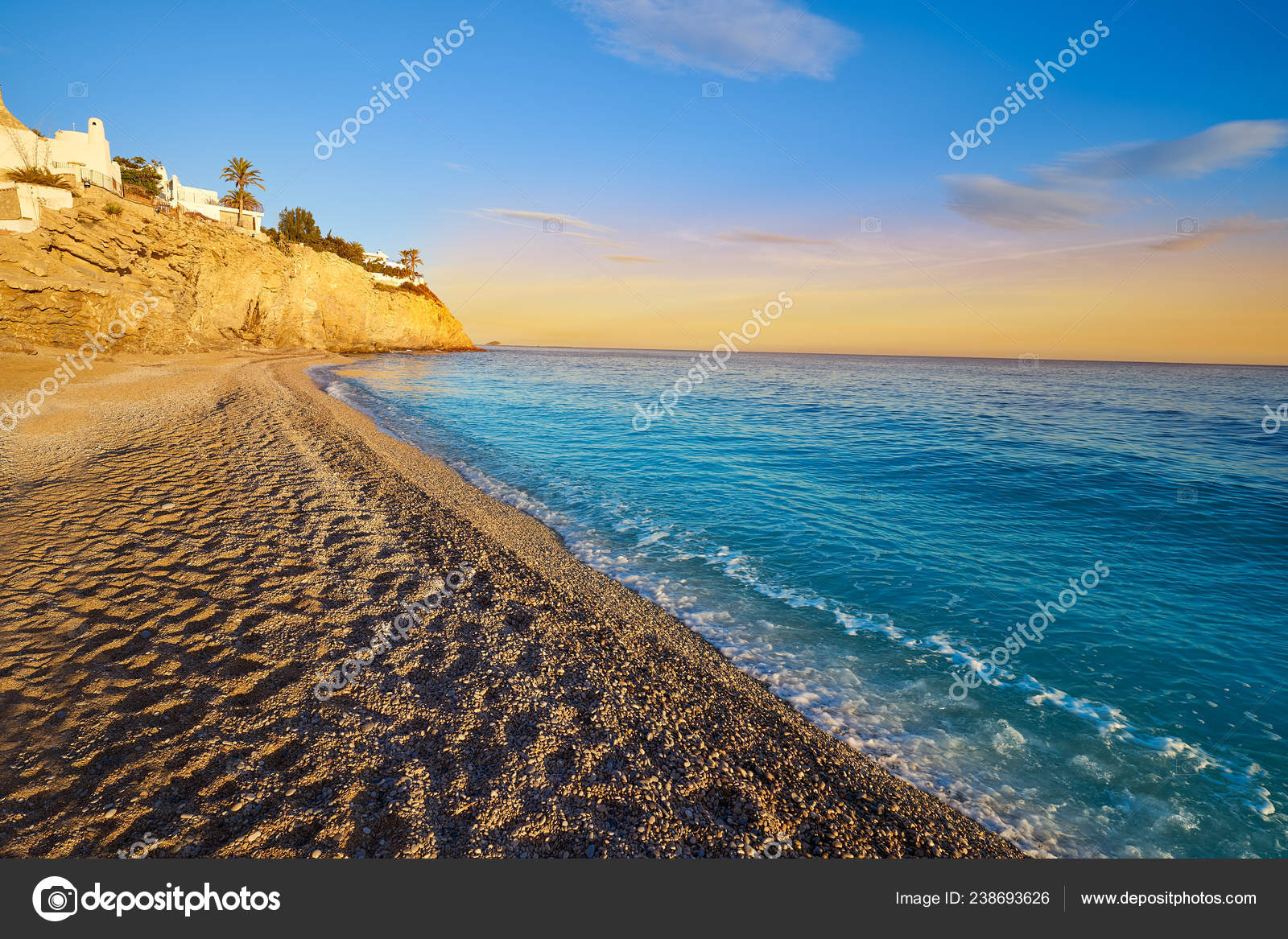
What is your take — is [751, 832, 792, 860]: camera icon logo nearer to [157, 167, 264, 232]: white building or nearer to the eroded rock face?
the eroded rock face

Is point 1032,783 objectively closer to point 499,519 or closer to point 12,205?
point 499,519

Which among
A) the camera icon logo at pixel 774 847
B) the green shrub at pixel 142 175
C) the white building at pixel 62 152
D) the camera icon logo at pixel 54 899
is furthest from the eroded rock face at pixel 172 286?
the camera icon logo at pixel 774 847

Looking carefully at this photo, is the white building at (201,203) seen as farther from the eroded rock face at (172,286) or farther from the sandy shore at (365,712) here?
the sandy shore at (365,712)

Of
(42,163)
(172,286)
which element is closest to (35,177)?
(42,163)

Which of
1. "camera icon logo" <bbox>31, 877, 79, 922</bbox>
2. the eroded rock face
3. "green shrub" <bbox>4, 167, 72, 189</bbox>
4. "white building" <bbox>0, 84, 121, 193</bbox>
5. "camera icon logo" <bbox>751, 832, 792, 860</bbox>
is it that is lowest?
"camera icon logo" <bbox>751, 832, 792, 860</bbox>

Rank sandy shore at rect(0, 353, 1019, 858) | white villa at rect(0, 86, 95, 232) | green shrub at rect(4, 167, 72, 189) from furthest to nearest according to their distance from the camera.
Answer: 1. green shrub at rect(4, 167, 72, 189)
2. white villa at rect(0, 86, 95, 232)
3. sandy shore at rect(0, 353, 1019, 858)

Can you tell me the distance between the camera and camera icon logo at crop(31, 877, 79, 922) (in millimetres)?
3025

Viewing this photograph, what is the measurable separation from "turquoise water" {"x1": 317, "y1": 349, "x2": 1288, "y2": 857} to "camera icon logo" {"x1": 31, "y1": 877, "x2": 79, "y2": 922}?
6.59m

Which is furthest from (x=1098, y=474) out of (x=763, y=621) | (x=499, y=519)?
(x=499, y=519)

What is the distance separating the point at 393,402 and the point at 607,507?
73.8 feet

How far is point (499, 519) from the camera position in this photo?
→ 1212 cm

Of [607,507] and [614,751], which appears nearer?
[614,751]

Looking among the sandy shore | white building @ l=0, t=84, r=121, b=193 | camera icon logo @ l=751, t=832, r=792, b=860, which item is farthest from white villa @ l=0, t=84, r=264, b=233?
camera icon logo @ l=751, t=832, r=792, b=860

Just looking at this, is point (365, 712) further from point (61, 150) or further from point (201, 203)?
point (201, 203)
